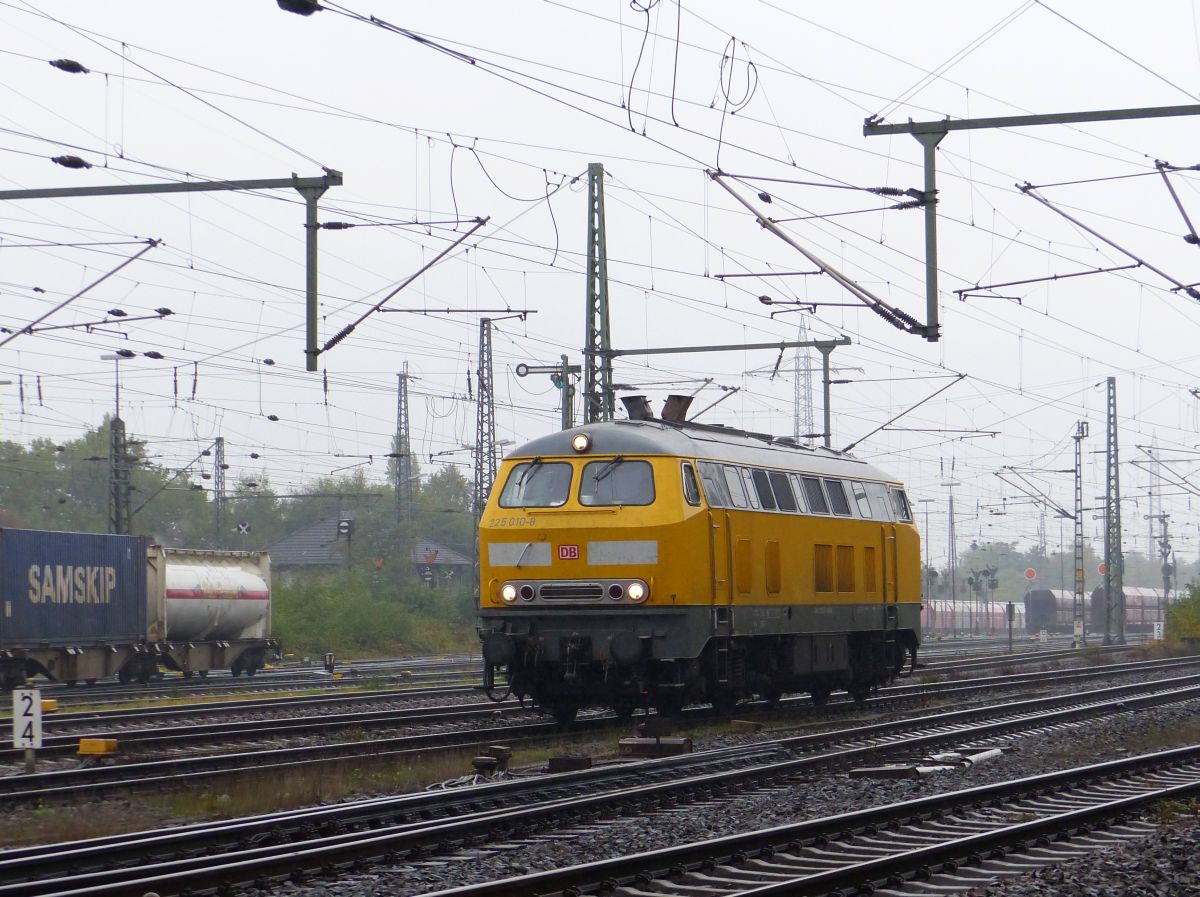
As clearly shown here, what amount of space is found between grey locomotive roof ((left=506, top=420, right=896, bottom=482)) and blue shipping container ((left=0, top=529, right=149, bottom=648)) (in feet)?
54.7

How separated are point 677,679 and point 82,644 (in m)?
20.2

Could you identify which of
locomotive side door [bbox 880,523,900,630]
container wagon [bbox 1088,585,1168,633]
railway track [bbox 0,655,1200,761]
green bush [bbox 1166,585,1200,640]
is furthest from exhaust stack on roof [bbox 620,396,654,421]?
container wagon [bbox 1088,585,1168,633]

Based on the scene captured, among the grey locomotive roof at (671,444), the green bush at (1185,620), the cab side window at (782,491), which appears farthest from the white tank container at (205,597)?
the green bush at (1185,620)

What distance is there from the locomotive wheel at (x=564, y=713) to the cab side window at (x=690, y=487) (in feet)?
10.4

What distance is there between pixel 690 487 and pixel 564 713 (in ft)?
11.5

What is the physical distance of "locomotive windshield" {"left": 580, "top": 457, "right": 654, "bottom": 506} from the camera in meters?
18.4

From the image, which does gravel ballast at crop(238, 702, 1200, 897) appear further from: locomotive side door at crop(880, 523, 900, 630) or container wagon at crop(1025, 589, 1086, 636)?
container wagon at crop(1025, 589, 1086, 636)

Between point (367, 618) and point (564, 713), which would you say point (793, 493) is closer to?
point (564, 713)

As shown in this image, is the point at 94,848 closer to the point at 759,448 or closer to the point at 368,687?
the point at 759,448

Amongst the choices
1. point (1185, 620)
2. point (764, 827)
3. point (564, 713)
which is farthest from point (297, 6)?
point (1185, 620)

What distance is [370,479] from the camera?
10212 cm

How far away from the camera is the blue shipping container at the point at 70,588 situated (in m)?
31.7

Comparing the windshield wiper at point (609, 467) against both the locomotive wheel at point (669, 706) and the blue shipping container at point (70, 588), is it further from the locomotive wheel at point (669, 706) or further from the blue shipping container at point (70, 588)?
the blue shipping container at point (70, 588)

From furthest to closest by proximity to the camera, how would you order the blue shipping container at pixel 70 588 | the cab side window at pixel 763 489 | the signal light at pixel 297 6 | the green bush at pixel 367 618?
the green bush at pixel 367 618
the blue shipping container at pixel 70 588
the cab side window at pixel 763 489
the signal light at pixel 297 6
